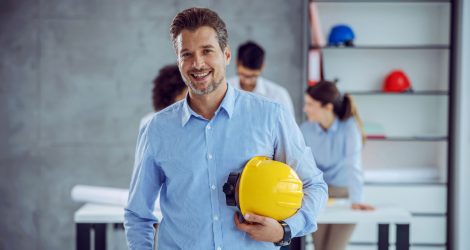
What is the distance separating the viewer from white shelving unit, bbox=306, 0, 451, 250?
15.4ft

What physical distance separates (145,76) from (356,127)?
196 centimetres

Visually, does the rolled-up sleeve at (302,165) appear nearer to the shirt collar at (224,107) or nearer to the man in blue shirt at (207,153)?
the man in blue shirt at (207,153)

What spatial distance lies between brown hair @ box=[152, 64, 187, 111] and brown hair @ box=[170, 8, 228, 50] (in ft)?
4.55

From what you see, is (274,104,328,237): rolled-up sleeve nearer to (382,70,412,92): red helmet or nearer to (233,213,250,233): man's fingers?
(233,213,250,233): man's fingers

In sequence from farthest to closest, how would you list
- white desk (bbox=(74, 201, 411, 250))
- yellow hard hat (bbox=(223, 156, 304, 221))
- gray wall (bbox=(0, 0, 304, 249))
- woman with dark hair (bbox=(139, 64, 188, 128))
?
gray wall (bbox=(0, 0, 304, 249))
woman with dark hair (bbox=(139, 64, 188, 128))
white desk (bbox=(74, 201, 411, 250))
yellow hard hat (bbox=(223, 156, 304, 221))

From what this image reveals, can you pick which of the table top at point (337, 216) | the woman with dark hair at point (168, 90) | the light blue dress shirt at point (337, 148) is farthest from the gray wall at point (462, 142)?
the woman with dark hair at point (168, 90)

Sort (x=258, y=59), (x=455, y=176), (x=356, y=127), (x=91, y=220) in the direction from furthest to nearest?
(x=455, y=176) → (x=258, y=59) → (x=356, y=127) → (x=91, y=220)

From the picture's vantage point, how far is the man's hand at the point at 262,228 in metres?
1.52

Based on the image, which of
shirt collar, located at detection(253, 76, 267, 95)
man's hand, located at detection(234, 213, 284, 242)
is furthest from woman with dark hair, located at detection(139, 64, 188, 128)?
man's hand, located at detection(234, 213, 284, 242)

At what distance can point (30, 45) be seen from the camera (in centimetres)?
476

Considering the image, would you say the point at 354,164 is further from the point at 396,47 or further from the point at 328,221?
the point at 396,47

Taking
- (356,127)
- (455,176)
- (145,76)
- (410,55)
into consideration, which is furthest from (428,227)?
(145,76)

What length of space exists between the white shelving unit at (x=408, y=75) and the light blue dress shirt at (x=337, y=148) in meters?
1.29

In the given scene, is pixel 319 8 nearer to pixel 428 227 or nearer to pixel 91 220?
pixel 428 227
